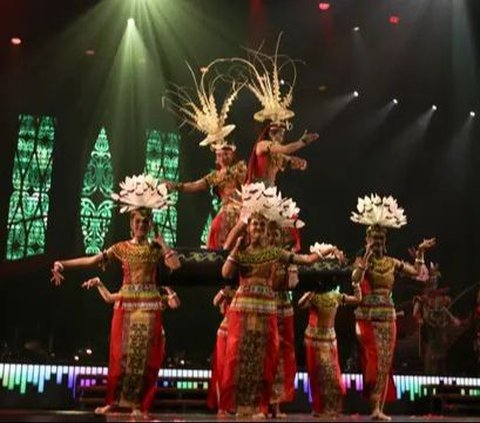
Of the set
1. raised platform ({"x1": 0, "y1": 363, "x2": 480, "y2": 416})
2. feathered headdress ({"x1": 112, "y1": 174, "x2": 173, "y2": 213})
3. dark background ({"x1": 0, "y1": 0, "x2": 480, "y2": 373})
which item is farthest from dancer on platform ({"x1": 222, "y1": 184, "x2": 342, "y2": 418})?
dark background ({"x1": 0, "y1": 0, "x2": 480, "y2": 373})

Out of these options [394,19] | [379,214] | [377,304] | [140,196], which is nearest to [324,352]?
[377,304]

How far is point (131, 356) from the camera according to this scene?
511 centimetres

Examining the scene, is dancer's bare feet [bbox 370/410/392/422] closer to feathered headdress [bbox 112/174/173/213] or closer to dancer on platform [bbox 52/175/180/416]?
dancer on platform [bbox 52/175/180/416]

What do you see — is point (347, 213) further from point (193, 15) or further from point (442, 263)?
point (193, 15)

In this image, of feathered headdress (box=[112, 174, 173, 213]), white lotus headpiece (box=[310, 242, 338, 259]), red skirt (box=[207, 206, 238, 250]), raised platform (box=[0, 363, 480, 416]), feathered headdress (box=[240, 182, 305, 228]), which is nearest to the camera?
feathered headdress (box=[240, 182, 305, 228])

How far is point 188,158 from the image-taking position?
11984 millimetres

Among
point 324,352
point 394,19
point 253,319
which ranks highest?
point 394,19

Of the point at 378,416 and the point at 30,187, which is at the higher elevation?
the point at 30,187

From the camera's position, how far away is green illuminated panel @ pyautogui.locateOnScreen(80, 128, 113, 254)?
11.4 metres

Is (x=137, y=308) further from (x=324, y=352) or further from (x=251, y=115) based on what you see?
(x=251, y=115)

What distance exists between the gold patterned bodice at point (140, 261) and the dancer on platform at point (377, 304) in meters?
1.53

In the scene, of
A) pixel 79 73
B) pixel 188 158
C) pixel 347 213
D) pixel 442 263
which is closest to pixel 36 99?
pixel 79 73

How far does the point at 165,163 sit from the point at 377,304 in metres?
6.65

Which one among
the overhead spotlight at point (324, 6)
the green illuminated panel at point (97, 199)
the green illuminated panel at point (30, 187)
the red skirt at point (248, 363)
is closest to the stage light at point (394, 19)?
the overhead spotlight at point (324, 6)
